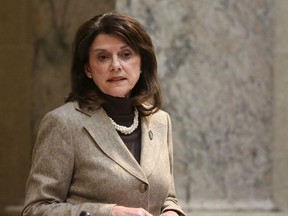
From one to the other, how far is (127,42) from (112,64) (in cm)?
12

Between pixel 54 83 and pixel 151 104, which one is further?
pixel 54 83

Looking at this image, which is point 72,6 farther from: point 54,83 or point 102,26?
point 102,26

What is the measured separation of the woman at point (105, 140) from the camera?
3.92 metres

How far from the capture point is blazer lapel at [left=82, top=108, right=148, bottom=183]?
3996mm

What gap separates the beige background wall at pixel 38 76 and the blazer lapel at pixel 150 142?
202cm

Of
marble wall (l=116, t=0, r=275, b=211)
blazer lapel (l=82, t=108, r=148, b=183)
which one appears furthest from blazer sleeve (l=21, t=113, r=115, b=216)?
marble wall (l=116, t=0, r=275, b=211)

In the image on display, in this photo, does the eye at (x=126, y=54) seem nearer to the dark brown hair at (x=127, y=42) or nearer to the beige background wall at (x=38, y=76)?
the dark brown hair at (x=127, y=42)

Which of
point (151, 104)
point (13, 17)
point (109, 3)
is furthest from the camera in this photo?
point (13, 17)

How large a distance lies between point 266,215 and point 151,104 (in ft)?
8.07

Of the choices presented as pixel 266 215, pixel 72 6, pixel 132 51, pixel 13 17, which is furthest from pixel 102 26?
pixel 13 17

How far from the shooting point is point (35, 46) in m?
7.36

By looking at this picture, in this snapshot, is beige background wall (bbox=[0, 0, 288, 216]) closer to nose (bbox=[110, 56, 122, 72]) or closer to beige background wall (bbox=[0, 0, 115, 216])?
beige background wall (bbox=[0, 0, 115, 216])

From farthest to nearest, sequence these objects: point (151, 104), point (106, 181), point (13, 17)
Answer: point (13, 17) → point (151, 104) → point (106, 181)

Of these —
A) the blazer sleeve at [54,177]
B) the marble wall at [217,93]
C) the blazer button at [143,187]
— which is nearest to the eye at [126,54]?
the blazer sleeve at [54,177]
